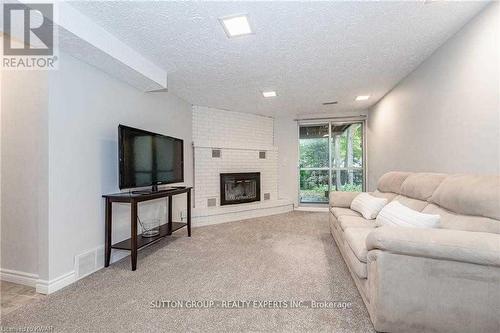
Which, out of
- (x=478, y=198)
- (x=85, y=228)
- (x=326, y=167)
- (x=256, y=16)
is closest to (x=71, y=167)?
(x=85, y=228)

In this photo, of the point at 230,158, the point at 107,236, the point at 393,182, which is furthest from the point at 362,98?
the point at 107,236

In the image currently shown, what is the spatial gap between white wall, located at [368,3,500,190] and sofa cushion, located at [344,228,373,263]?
106cm

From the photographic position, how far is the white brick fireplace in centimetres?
455

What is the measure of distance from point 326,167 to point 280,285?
3961 mm

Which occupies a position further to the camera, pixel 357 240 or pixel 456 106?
pixel 456 106

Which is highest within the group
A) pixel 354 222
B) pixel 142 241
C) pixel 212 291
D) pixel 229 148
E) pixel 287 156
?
pixel 229 148

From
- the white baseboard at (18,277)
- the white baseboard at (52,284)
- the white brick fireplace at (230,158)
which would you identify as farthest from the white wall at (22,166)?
the white brick fireplace at (230,158)

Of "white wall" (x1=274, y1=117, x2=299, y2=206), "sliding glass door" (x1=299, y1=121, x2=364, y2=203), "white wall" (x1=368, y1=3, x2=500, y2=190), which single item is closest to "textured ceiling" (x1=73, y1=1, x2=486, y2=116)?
"white wall" (x1=368, y1=3, x2=500, y2=190)

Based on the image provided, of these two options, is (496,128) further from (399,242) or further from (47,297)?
(47,297)

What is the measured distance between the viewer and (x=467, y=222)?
160 cm

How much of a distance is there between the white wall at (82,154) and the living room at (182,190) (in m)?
0.01

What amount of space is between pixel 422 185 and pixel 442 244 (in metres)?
1.23

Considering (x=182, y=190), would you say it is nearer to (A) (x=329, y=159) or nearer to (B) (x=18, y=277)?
(B) (x=18, y=277)

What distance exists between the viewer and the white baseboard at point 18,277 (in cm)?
208
